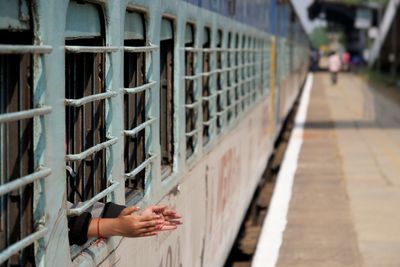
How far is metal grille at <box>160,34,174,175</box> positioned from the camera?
494 cm

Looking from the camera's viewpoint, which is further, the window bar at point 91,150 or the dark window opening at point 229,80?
the dark window opening at point 229,80

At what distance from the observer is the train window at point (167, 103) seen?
4.93 meters

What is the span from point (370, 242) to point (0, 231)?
6.12 m

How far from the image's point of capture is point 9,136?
2607mm

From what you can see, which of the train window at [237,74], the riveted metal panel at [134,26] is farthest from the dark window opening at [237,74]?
the riveted metal panel at [134,26]

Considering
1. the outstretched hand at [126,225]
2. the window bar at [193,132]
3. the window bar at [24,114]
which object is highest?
the window bar at [24,114]

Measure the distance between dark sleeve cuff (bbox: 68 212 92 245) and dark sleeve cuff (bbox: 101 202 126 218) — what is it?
0.63ft

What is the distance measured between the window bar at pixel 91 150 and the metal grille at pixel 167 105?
155 centimetres

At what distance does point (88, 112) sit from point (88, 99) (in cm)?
48

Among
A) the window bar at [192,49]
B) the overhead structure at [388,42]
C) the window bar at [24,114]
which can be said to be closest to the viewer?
the window bar at [24,114]

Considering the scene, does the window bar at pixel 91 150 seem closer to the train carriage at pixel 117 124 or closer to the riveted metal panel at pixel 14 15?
the train carriage at pixel 117 124

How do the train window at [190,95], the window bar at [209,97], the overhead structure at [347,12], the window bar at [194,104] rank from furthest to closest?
the overhead structure at [347,12]
the window bar at [209,97]
the train window at [190,95]
the window bar at [194,104]

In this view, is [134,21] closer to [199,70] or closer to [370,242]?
[199,70]

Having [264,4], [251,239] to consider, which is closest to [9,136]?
[251,239]
